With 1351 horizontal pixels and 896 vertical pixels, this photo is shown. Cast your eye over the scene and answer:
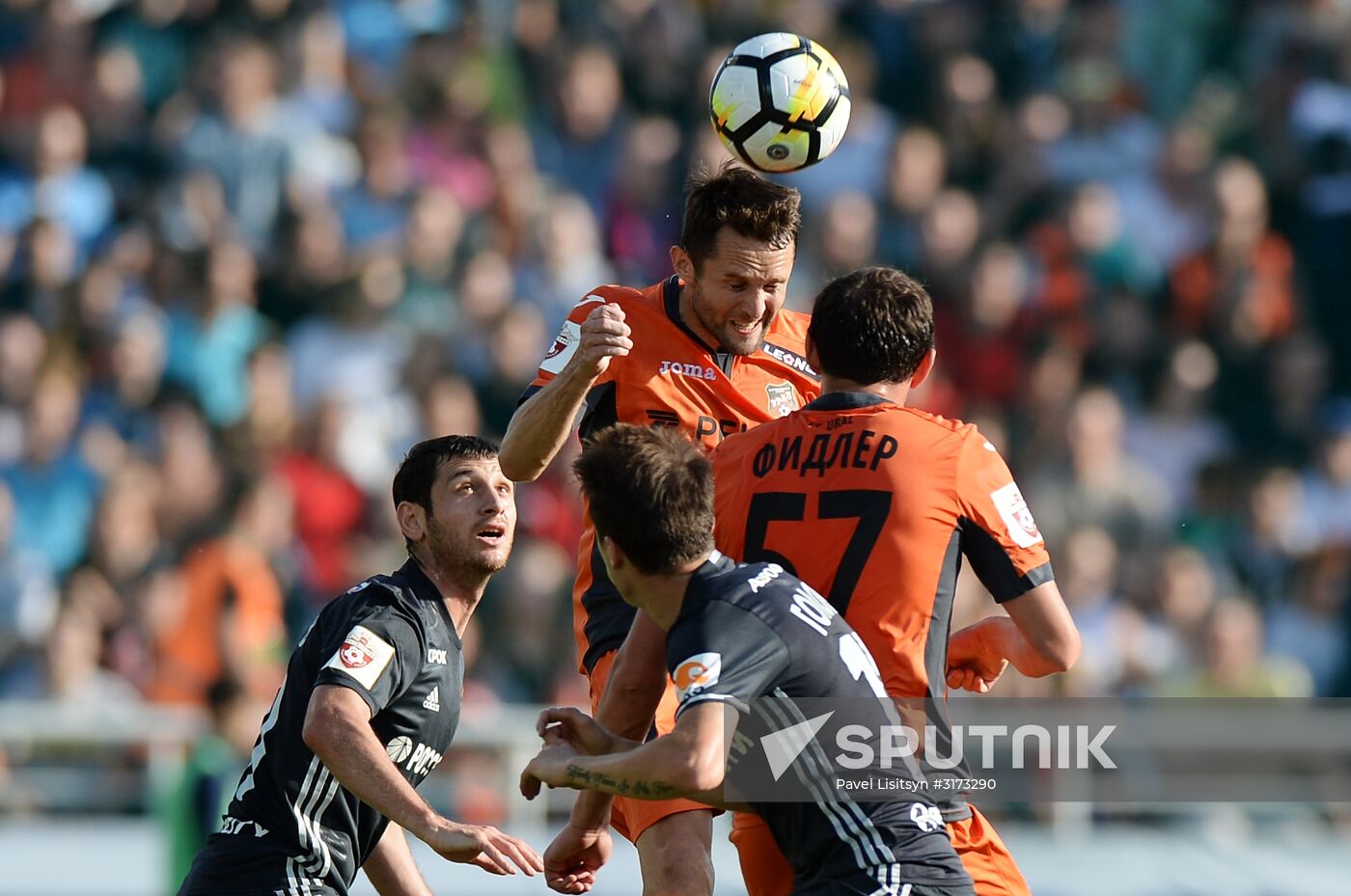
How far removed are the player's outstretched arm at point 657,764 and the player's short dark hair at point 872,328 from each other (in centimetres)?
113

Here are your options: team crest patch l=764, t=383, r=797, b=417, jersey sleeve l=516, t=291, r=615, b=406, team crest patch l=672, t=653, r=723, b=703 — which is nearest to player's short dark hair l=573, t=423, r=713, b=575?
team crest patch l=672, t=653, r=723, b=703

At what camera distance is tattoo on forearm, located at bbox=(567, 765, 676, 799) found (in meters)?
4.65

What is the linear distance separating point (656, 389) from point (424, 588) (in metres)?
0.96

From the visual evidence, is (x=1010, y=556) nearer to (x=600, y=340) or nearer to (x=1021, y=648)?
(x=1021, y=648)

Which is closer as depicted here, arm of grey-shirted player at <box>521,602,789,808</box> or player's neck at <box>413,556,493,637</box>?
arm of grey-shirted player at <box>521,602,789,808</box>

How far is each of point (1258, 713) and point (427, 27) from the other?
24.9 feet

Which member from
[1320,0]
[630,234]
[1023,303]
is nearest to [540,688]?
[630,234]

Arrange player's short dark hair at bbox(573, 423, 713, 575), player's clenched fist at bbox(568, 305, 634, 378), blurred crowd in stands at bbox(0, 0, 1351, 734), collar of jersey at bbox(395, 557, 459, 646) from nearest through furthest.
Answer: player's short dark hair at bbox(573, 423, 713, 575) → player's clenched fist at bbox(568, 305, 634, 378) → collar of jersey at bbox(395, 557, 459, 646) → blurred crowd in stands at bbox(0, 0, 1351, 734)

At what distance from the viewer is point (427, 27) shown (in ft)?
45.0

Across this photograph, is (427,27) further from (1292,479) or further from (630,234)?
(1292,479)

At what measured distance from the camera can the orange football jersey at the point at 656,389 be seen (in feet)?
20.1

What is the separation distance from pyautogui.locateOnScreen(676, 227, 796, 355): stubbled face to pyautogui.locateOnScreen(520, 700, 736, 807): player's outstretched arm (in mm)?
1628

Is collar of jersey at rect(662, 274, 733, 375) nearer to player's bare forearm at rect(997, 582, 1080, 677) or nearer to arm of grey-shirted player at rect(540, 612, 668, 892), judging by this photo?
arm of grey-shirted player at rect(540, 612, 668, 892)

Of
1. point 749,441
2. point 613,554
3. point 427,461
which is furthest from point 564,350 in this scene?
point 613,554
